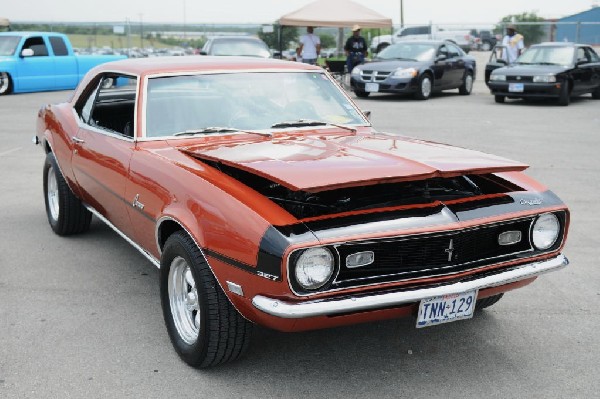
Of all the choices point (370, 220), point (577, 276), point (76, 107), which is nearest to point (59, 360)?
point (370, 220)

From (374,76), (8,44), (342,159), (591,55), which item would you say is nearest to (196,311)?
(342,159)

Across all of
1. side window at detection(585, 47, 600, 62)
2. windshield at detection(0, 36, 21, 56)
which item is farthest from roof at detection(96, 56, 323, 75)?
windshield at detection(0, 36, 21, 56)

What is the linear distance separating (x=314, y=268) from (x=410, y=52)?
52.6ft

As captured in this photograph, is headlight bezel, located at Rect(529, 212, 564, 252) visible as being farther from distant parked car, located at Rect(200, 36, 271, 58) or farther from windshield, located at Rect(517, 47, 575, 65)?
distant parked car, located at Rect(200, 36, 271, 58)

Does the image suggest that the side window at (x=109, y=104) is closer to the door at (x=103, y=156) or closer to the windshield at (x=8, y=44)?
the door at (x=103, y=156)

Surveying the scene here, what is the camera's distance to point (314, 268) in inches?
118

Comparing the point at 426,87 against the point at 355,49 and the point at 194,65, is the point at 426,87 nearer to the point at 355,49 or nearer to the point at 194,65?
the point at 355,49

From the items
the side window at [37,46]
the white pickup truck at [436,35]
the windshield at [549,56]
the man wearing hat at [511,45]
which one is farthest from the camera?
the white pickup truck at [436,35]

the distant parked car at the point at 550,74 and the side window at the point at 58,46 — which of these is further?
the side window at the point at 58,46

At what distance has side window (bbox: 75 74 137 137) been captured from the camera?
Result: 5.09 metres

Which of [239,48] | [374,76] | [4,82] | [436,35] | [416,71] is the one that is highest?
[436,35]

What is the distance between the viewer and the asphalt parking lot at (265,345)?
3.33m

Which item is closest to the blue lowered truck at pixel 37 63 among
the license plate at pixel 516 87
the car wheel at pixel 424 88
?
the car wheel at pixel 424 88

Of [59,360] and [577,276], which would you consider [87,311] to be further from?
[577,276]
